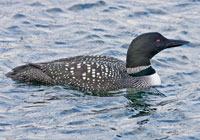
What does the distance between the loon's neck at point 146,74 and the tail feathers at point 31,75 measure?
133 cm

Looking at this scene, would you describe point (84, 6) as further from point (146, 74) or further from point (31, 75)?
point (31, 75)

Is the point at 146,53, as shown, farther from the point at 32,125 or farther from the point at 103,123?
the point at 32,125

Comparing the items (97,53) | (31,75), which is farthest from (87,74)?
(97,53)

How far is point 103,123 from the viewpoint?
24.5 ft

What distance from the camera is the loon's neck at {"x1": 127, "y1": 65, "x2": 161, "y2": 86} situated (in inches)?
356

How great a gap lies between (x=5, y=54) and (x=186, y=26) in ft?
13.0

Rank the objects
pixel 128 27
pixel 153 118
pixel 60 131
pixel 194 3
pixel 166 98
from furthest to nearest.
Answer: pixel 194 3
pixel 128 27
pixel 166 98
pixel 153 118
pixel 60 131

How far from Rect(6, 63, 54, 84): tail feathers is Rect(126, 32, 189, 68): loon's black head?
4.44ft

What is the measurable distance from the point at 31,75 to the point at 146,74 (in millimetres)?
1880

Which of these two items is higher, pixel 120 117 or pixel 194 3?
pixel 194 3

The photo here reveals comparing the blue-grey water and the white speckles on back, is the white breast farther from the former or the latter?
the white speckles on back

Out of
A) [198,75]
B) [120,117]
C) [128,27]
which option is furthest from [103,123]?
[128,27]

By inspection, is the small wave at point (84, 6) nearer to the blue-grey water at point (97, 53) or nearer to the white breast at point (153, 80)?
the blue-grey water at point (97, 53)

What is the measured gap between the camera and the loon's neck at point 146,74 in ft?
29.7
